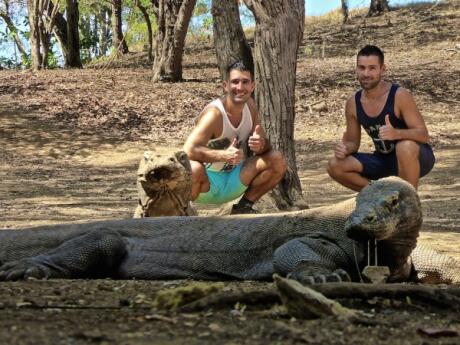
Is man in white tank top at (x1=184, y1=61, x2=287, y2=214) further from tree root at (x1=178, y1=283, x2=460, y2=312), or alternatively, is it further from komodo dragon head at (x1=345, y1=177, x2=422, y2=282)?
tree root at (x1=178, y1=283, x2=460, y2=312)

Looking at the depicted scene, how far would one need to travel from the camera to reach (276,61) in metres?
6.62

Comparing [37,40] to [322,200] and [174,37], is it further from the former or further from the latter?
[322,200]

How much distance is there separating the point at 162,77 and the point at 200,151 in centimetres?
948

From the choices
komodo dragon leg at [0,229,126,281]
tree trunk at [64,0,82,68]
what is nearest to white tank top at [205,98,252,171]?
komodo dragon leg at [0,229,126,281]

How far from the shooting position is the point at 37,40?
1734 centimetres

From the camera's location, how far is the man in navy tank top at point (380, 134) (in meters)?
5.11

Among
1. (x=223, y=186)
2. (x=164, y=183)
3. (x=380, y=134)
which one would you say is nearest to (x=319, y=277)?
(x=164, y=183)

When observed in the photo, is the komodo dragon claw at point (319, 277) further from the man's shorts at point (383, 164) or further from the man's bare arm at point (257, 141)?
the man's shorts at point (383, 164)

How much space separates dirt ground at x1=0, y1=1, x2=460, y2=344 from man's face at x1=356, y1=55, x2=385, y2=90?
102 cm

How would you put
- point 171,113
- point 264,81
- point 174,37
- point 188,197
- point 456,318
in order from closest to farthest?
point 456,318
point 188,197
point 264,81
point 171,113
point 174,37

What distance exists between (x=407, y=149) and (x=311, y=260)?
192 centimetres

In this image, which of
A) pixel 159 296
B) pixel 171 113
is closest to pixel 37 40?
A: pixel 171 113

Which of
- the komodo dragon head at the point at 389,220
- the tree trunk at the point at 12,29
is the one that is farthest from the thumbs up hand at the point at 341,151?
the tree trunk at the point at 12,29

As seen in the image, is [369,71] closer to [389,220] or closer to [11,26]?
[389,220]
